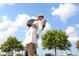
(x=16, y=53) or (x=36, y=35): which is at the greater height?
(x=36, y=35)

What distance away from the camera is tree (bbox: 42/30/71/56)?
6.92ft

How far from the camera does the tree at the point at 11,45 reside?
2.10m

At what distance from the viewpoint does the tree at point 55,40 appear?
211cm

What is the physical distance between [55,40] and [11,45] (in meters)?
0.44

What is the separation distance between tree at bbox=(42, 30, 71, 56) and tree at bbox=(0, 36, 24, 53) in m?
0.25

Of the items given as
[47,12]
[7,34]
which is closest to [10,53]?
[7,34]

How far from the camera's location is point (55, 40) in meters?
2.13

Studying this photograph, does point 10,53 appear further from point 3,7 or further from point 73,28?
point 73,28

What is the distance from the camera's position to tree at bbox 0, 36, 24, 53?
6.89 feet

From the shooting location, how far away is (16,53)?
2104mm

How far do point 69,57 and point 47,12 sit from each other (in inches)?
19.5

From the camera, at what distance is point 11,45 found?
2.12 m

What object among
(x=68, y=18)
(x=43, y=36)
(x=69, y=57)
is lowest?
(x=69, y=57)

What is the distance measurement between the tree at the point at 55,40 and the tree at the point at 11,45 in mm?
247
